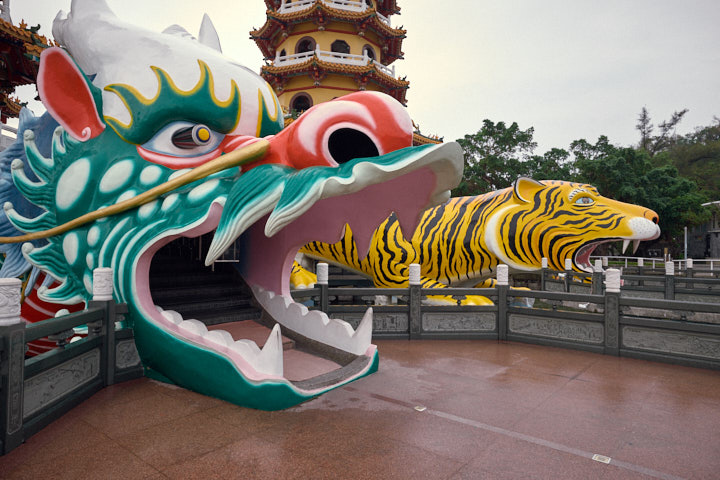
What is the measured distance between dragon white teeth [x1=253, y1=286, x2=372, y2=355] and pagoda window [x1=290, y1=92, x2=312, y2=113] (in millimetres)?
14059

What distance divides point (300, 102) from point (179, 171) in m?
15.2

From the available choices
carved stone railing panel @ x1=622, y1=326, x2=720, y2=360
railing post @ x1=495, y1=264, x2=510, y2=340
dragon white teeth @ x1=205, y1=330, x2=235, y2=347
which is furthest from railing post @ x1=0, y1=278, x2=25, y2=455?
carved stone railing panel @ x1=622, y1=326, x2=720, y2=360

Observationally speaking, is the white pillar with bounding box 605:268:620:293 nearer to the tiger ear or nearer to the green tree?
the tiger ear

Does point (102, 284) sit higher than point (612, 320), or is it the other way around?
point (102, 284)

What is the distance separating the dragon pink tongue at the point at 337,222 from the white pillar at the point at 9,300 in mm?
2121

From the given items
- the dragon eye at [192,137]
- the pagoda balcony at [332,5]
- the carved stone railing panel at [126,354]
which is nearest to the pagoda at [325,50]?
the pagoda balcony at [332,5]

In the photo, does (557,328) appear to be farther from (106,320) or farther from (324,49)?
(324,49)

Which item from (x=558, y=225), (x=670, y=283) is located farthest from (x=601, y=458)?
(x=670, y=283)

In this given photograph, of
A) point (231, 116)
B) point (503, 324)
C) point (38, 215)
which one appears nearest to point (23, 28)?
point (38, 215)

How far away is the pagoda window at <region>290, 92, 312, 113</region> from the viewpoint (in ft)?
56.8

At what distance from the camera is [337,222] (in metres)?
3.88

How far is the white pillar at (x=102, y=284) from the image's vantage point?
3.38 meters

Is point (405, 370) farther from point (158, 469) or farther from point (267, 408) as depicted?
point (158, 469)

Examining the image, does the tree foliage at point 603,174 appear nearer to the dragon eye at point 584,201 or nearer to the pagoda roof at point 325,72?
the pagoda roof at point 325,72
